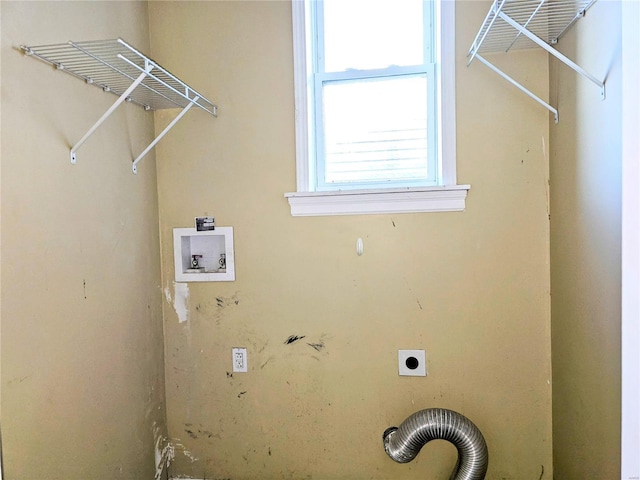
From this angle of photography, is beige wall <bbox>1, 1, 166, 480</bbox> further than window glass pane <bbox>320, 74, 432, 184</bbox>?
No

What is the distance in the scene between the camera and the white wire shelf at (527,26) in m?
1.04

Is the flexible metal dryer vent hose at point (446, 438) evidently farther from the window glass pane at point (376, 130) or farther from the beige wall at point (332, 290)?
the window glass pane at point (376, 130)

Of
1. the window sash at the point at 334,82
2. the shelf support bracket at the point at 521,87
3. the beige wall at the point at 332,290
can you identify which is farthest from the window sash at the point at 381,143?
the shelf support bracket at the point at 521,87

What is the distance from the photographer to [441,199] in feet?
4.87

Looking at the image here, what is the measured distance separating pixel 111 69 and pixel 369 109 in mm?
913

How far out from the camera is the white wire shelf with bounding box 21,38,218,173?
103 cm

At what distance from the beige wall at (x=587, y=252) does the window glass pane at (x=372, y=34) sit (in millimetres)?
525

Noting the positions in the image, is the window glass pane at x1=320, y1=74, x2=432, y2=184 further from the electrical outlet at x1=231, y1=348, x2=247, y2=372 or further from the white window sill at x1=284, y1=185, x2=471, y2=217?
the electrical outlet at x1=231, y1=348, x2=247, y2=372

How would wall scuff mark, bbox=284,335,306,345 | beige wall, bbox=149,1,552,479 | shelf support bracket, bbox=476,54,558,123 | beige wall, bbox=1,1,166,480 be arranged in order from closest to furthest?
beige wall, bbox=1,1,166,480
shelf support bracket, bbox=476,54,558,123
beige wall, bbox=149,1,552,479
wall scuff mark, bbox=284,335,306,345

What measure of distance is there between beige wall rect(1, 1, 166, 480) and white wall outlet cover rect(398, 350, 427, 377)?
38.5 inches

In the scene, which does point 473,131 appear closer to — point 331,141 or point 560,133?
point 560,133

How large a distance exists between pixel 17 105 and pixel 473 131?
1411 mm

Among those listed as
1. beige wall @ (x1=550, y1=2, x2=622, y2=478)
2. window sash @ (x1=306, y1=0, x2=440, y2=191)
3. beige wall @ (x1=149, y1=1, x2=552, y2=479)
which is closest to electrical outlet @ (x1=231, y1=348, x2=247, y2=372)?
beige wall @ (x1=149, y1=1, x2=552, y2=479)

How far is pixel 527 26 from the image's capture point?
49.6 inches
